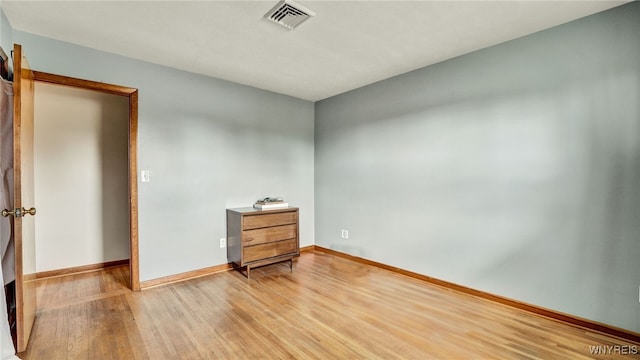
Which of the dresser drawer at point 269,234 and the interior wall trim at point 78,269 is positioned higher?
the dresser drawer at point 269,234

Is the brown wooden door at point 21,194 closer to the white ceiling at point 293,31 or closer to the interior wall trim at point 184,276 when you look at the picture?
the white ceiling at point 293,31

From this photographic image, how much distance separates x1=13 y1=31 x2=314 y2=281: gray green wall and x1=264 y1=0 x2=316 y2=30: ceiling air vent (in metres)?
1.62


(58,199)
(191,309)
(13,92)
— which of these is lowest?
(191,309)

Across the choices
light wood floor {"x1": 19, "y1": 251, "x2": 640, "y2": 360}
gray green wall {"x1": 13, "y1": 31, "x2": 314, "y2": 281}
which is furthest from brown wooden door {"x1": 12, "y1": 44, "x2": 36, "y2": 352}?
gray green wall {"x1": 13, "y1": 31, "x2": 314, "y2": 281}

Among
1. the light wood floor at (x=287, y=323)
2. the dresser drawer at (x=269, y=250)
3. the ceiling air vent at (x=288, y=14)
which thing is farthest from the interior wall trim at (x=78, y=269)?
the ceiling air vent at (x=288, y=14)

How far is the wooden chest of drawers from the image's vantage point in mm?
3305

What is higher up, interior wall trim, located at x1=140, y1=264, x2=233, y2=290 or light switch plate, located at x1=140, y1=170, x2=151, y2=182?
light switch plate, located at x1=140, y1=170, x2=151, y2=182

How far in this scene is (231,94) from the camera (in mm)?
3680

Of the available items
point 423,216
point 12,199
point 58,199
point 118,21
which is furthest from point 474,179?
point 58,199

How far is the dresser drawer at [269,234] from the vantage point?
3322 millimetres

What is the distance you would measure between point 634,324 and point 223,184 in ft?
12.8

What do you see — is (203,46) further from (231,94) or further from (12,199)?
(12,199)

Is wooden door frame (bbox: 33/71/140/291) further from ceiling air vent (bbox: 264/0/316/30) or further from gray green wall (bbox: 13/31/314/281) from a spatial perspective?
ceiling air vent (bbox: 264/0/316/30)

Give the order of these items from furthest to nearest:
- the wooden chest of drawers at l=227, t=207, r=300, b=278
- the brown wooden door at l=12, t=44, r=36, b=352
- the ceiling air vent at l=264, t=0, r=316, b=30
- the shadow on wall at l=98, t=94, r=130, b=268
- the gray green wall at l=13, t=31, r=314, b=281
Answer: the shadow on wall at l=98, t=94, r=130, b=268 < the wooden chest of drawers at l=227, t=207, r=300, b=278 < the gray green wall at l=13, t=31, r=314, b=281 < the ceiling air vent at l=264, t=0, r=316, b=30 < the brown wooden door at l=12, t=44, r=36, b=352
